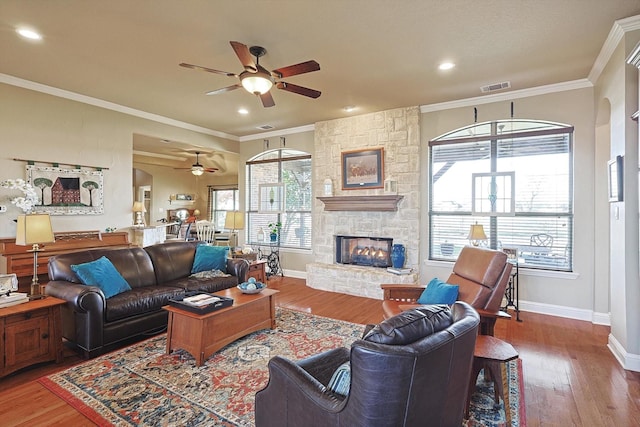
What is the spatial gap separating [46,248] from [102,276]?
5.87ft

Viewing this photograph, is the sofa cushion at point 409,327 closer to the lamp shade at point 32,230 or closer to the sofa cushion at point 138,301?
the sofa cushion at point 138,301

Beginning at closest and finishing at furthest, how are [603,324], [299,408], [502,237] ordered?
[299,408] → [603,324] → [502,237]

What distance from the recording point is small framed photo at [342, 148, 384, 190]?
5641 mm

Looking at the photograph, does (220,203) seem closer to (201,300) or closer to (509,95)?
(201,300)

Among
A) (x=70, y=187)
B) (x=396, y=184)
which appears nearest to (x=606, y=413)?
(x=396, y=184)

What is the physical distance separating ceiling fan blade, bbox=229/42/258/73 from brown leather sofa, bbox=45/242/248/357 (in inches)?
101

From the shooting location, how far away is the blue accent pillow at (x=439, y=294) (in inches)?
115

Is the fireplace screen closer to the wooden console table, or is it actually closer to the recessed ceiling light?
the wooden console table

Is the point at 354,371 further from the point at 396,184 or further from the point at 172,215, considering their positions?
the point at 172,215

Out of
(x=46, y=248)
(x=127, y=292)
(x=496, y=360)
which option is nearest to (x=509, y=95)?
(x=496, y=360)

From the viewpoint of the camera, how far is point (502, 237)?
481 cm

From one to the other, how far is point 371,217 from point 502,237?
2080 mm

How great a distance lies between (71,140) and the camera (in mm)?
4836

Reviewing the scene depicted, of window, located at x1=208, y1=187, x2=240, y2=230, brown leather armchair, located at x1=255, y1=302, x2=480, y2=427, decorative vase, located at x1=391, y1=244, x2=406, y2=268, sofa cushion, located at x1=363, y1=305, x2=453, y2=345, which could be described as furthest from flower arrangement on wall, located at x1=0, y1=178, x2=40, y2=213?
window, located at x1=208, y1=187, x2=240, y2=230
